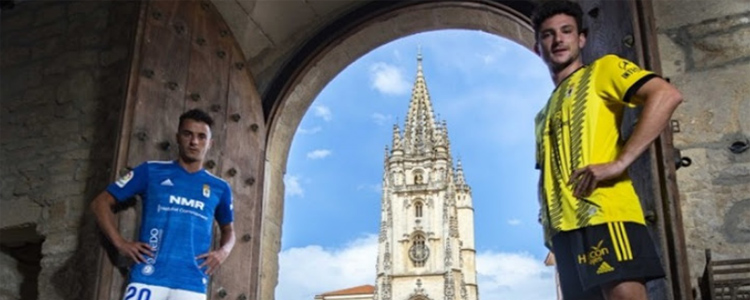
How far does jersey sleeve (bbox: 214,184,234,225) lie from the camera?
3.38 m

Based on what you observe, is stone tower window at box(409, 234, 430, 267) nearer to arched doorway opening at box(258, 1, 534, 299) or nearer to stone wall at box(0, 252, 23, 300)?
arched doorway opening at box(258, 1, 534, 299)

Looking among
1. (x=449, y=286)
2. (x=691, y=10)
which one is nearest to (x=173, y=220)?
(x=691, y=10)

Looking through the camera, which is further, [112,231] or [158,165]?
[158,165]

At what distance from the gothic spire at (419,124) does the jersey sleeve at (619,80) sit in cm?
5075

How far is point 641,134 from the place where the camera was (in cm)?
177

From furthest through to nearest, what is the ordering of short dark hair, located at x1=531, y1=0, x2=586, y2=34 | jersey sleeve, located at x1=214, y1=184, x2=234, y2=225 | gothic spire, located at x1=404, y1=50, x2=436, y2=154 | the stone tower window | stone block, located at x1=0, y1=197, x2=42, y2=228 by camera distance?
gothic spire, located at x1=404, y1=50, x2=436, y2=154 < the stone tower window < stone block, located at x1=0, y1=197, x2=42, y2=228 < jersey sleeve, located at x1=214, y1=184, x2=234, y2=225 < short dark hair, located at x1=531, y1=0, x2=586, y2=34

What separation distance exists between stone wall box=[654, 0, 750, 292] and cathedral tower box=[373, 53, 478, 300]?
4510 cm

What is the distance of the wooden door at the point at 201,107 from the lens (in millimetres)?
3531

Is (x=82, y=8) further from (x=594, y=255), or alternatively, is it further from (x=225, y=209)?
(x=594, y=255)

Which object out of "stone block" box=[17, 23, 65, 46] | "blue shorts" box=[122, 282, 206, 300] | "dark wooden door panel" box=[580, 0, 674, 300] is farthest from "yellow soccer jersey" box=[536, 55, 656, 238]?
"stone block" box=[17, 23, 65, 46]

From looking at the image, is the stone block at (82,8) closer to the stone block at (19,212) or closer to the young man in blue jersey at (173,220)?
the stone block at (19,212)

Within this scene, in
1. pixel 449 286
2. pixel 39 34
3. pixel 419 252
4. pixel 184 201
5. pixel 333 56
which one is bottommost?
pixel 184 201

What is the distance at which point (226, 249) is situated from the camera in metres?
3.35

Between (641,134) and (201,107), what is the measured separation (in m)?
2.70
